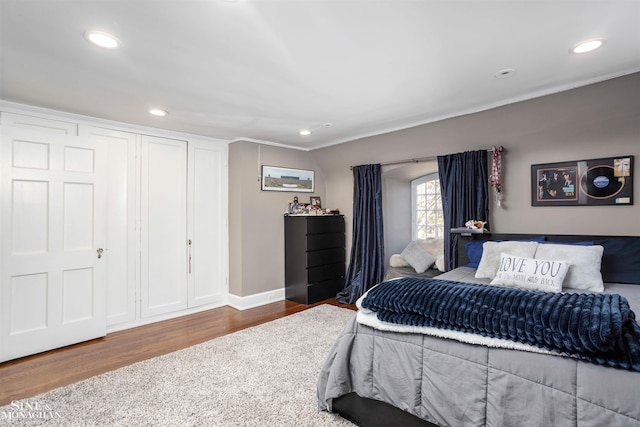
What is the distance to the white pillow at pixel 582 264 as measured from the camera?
2.36 metres

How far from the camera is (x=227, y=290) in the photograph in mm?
4559

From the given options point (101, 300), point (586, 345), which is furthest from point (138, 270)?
point (586, 345)

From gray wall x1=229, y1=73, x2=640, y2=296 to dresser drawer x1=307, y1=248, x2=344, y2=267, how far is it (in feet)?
1.17

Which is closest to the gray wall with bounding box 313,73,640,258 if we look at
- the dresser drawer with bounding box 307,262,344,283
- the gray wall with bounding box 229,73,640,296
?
the gray wall with bounding box 229,73,640,296

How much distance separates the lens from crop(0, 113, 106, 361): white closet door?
288cm

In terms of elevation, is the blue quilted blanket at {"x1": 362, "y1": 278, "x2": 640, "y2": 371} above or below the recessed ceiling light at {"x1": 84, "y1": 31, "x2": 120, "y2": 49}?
Answer: below

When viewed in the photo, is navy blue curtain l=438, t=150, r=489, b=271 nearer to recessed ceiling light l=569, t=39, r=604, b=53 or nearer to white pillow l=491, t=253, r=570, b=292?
white pillow l=491, t=253, r=570, b=292

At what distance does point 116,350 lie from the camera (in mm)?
3037

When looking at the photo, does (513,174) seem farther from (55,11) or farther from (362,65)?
→ (55,11)

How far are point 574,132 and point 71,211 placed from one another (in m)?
4.74

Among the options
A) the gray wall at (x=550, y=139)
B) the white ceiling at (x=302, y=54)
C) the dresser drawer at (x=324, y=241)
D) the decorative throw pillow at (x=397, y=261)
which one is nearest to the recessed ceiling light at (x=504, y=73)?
the white ceiling at (x=302, y=54)

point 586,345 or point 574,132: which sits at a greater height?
point 574,132

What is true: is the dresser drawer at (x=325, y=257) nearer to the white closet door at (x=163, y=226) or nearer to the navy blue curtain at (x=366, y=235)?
the navy blue curtain at (x=366, y=235)

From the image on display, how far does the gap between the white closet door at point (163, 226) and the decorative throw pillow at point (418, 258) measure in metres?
2.86
